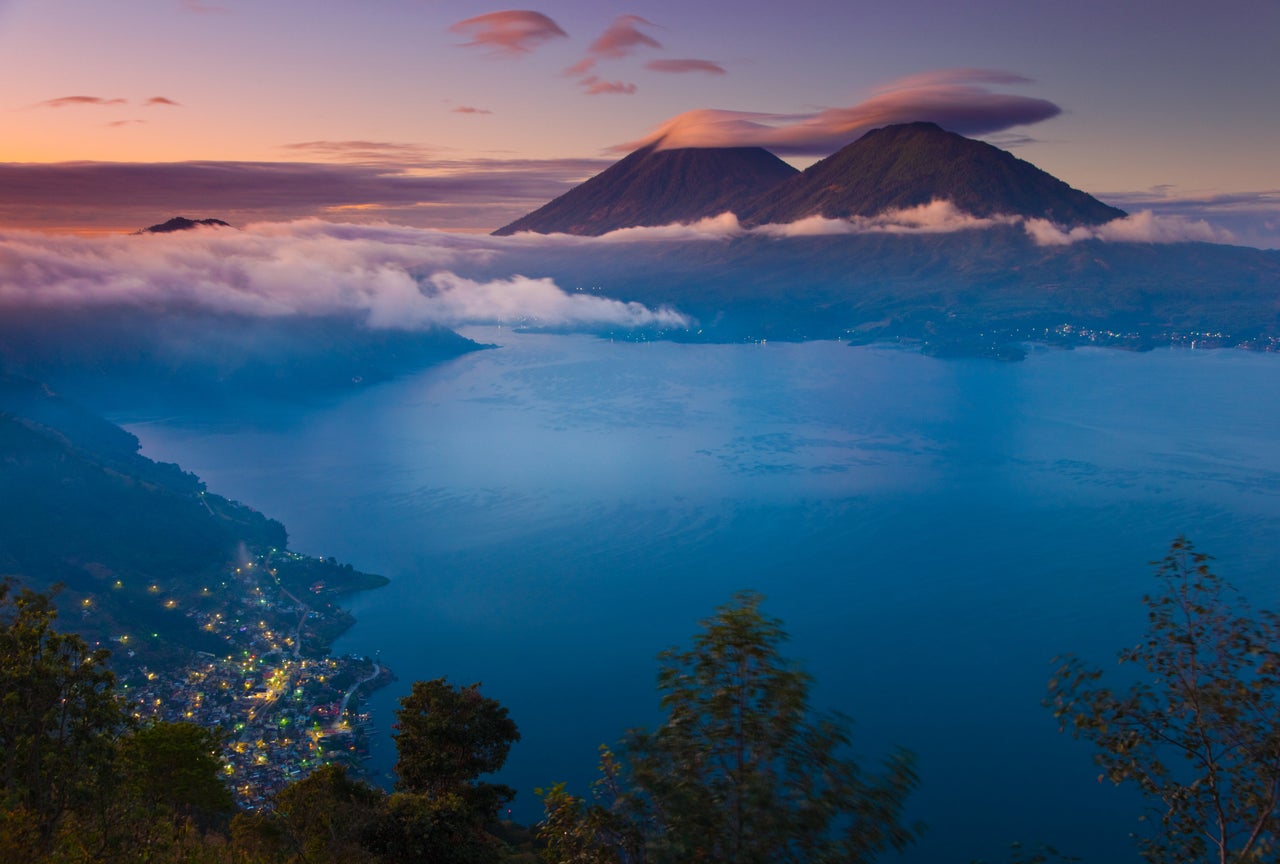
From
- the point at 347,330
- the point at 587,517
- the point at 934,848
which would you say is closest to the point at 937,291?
the point at 347,330

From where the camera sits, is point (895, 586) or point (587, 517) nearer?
point (895, 586)

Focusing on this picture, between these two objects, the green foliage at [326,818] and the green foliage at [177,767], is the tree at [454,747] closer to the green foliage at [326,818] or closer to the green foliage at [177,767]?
the green foliage at [326,818]

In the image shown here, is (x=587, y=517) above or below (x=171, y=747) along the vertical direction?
below

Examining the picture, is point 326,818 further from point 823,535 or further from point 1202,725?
point 823,535

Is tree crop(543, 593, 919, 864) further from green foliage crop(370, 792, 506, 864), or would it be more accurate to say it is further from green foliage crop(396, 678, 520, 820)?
green foliage crop(396, 678, 520, 820)

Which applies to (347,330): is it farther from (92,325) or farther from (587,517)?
(587,517)

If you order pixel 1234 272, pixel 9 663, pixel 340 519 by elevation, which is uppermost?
pixel 1234 272

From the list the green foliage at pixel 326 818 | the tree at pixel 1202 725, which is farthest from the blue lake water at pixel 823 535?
the tree at pixel 1202 725
